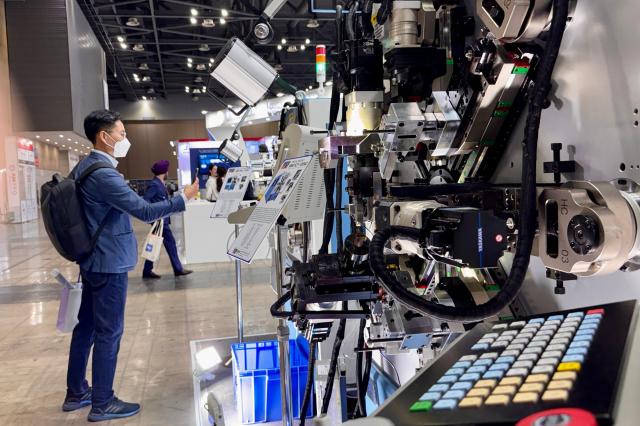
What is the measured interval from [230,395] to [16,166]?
14.6 meters

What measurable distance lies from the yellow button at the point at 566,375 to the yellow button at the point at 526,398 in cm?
5

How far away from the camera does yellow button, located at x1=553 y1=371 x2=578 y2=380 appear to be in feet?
1.73

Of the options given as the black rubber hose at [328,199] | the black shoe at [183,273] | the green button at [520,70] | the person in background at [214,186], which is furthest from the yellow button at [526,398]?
the person in background at [214,186]

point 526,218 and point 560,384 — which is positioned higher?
point 526,218

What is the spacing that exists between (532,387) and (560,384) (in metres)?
0.03

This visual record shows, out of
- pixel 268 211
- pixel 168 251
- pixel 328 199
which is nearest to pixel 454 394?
pixel 268 211

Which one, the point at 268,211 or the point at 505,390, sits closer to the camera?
the point at 505,390

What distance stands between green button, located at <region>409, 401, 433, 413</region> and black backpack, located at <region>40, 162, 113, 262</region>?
8.33ft

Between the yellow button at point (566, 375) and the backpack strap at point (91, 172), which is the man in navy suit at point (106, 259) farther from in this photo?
the yellow button at point (566, 375)

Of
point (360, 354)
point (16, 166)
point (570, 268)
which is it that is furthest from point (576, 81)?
point (16, 166)

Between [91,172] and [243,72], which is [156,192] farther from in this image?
[243,72]

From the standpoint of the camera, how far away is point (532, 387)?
1.71ft

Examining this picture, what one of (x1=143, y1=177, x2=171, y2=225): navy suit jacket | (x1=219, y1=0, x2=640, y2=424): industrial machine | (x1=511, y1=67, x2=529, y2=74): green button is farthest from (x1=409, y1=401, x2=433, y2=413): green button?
(x1=143, y1=177, x2=171, y2=225): navy suit jacket

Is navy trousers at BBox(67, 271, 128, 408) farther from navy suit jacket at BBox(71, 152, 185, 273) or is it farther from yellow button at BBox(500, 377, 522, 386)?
yellow button at BBox(500, 377, 522, 386)
